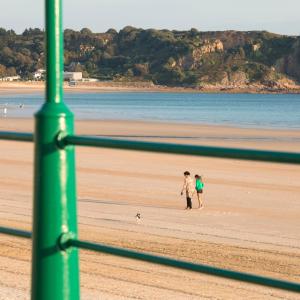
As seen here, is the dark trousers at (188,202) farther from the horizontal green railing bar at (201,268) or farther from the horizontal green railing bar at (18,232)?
the horizontal green railing bar at (201,268)

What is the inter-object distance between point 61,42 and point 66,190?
49cm

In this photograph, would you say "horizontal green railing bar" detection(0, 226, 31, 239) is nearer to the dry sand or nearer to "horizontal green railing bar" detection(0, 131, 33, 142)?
"horizontal green railing bar" detection(0, 131, 33, 142)

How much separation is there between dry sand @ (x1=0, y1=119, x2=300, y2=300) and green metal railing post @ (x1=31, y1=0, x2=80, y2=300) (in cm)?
381

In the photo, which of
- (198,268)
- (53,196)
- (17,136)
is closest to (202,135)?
(17,136)

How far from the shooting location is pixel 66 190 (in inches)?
119

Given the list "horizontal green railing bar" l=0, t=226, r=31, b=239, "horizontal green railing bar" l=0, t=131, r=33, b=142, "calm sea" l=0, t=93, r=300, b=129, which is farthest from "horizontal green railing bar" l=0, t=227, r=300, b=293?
"calm sea" l=0, t=93, r=300, b=129

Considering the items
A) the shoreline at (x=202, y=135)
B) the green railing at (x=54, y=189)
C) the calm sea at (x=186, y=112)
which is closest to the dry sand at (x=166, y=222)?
the green railing at (x=54, y=189)

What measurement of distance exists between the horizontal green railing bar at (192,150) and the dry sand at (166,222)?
3997 mm

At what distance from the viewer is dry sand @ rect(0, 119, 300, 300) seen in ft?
30.2

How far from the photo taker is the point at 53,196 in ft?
9.89

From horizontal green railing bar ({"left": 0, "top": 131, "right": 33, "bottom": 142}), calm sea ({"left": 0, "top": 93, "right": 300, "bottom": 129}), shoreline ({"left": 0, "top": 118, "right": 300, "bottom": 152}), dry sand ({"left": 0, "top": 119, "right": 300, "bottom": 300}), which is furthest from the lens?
calm sea ({"left": 0, "top": 93, "right": 300, "bottom": 129})

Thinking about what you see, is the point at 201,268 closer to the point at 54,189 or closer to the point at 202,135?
the point at 54,189

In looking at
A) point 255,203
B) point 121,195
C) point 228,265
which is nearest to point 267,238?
point 228,265

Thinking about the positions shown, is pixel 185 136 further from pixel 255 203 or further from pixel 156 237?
pixel 156 237
